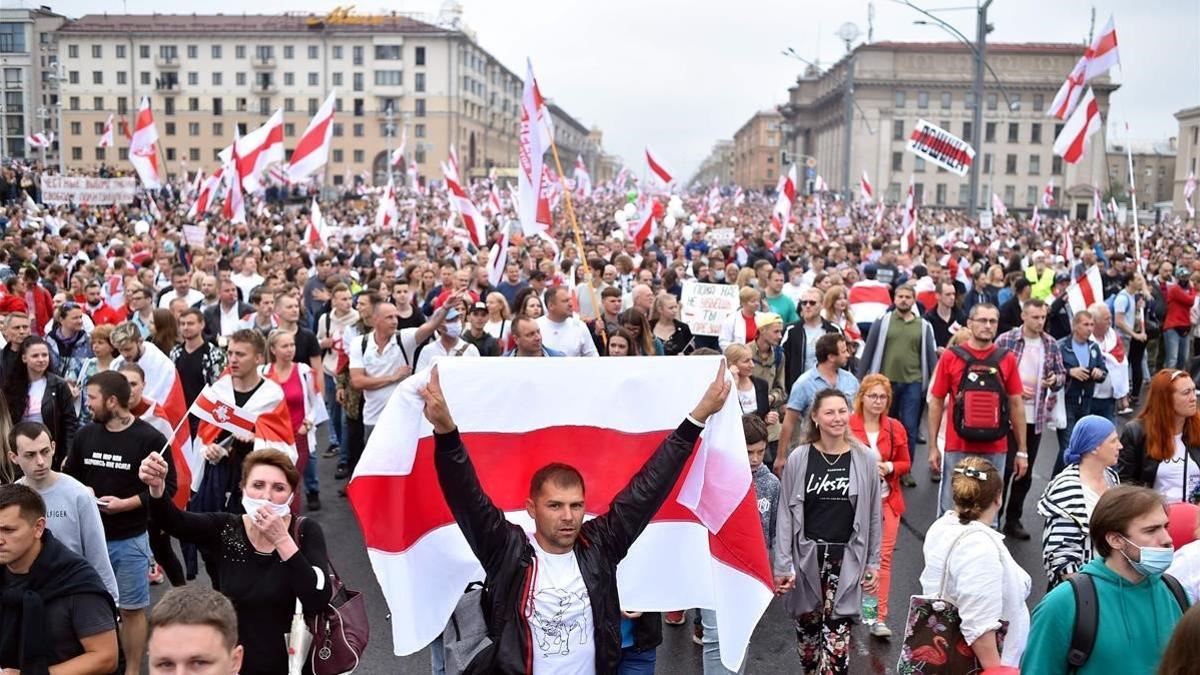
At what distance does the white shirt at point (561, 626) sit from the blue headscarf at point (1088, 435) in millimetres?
2876

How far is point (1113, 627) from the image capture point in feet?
11.3

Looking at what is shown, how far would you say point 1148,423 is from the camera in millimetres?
5984

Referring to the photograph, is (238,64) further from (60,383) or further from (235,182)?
(60,383)

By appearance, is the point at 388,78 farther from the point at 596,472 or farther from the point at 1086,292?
the point at 596,472

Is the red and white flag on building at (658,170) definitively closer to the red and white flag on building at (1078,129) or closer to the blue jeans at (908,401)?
the red and white flag on building at (1078,129)

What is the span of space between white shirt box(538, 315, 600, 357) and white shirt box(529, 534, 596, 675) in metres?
5.41

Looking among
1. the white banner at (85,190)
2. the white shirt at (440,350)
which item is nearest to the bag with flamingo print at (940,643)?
the white shirt at (440,350)

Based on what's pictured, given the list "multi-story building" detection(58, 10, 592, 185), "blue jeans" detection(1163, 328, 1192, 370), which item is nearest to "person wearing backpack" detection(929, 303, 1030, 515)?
"blue jeans" detection(1163, 328, 1192, 370)

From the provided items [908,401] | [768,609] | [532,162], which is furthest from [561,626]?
[532,162]

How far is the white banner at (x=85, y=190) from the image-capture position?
2230 cm

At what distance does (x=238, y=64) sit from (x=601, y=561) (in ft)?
352

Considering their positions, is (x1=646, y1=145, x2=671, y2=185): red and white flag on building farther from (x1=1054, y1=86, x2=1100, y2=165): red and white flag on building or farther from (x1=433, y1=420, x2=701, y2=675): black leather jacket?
(x1=433, y1=420, x2=701, y2=675): black leather jacket

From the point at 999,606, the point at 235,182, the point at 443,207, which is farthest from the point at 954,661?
the point at 443,207

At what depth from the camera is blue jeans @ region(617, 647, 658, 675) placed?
4055mm
